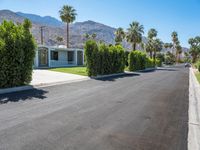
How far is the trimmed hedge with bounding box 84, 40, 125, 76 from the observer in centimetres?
2388

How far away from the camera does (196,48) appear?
10319 centimetres

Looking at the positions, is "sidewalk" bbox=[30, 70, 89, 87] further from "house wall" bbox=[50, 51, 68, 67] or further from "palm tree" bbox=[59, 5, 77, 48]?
"palm tree" bbox=[59, 5, 77, 48]

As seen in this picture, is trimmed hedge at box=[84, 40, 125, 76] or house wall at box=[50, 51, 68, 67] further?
house wall at box=[50, 51, 68, 67]

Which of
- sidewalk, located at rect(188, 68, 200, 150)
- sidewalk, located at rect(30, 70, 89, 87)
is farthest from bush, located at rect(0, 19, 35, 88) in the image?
sidewalk, located at rect(188, 68, 200, 150)

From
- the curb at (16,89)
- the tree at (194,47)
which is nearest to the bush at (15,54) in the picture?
the curb at (16,89)

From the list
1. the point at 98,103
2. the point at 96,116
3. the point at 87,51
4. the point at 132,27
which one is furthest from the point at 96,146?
the point at 132,27

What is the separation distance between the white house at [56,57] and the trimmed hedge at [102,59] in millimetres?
14485

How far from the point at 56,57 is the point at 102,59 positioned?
21746mm

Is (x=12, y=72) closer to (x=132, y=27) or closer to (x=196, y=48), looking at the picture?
(x=132, y=27)

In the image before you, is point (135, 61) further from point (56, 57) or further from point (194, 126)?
point (194, 126)

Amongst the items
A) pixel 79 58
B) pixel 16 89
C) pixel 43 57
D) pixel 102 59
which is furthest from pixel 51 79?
pixel 79 58

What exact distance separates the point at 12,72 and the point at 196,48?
101875 mm

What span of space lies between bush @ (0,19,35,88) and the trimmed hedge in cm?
943

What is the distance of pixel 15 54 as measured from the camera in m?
13.8
